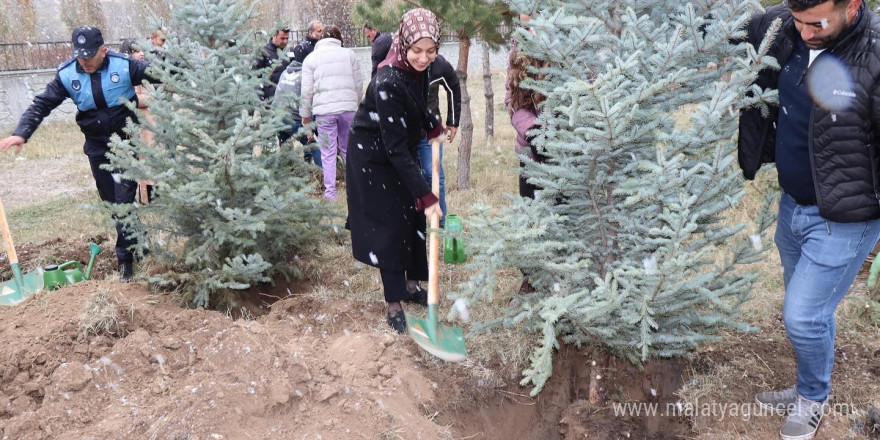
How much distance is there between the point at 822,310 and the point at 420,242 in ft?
7.80

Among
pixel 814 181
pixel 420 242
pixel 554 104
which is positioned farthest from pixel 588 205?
pixel 420 242

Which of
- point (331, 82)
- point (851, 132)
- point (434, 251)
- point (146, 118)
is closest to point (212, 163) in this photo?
point (146, 118)

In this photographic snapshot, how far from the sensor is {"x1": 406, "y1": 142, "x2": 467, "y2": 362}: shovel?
3.53m

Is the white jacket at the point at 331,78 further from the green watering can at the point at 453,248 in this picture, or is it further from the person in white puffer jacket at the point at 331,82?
the green watering can at the point at 453,248

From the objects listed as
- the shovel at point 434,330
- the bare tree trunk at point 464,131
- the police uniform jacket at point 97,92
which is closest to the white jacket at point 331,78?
the bare tree trunk at point 464,131

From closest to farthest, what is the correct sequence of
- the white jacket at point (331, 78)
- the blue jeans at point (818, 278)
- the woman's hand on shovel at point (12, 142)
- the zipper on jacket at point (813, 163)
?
1. the zipper on jacket at point (813, 163)
2. the blue jeans at point (818, 278)
3. the woman's hand on shovel at point (12, 142)
4. the white jacket at point (331, 78)

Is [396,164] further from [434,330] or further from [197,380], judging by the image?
[197,380]

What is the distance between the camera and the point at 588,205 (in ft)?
10.7

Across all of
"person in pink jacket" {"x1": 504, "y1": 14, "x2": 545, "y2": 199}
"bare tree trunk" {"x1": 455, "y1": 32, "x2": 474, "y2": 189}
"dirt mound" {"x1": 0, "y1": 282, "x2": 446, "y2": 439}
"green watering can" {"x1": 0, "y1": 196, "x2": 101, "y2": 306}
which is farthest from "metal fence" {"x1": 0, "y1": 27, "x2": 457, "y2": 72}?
"dirt mound" {"x1": 0, "y1": 282, "x2": 446, "y2": 439}

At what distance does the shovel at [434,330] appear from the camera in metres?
3.53

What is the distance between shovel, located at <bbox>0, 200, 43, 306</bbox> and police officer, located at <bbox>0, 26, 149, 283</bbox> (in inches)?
24.1

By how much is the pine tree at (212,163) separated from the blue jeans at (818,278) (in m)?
3.06

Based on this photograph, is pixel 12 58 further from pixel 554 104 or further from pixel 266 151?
pixel 554 104

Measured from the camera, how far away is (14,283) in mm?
4758
